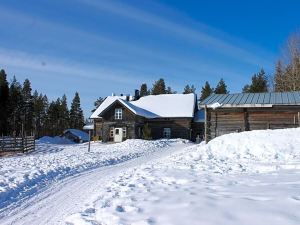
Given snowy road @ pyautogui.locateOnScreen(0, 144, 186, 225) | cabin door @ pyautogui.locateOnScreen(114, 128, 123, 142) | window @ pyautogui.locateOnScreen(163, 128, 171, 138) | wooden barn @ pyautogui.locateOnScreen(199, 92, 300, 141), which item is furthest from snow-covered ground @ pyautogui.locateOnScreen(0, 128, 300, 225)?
window @ pyautogui.locateOnScreen(163, 128, 171, 138)

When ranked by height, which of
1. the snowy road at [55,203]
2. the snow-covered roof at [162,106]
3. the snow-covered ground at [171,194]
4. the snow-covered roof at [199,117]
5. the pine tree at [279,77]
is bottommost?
the snowy road at [55,203]

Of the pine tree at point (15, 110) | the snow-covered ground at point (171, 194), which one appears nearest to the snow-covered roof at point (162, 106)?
the pine tree at point (15, 110)

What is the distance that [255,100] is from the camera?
26328 millimetres

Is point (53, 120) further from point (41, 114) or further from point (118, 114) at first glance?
point (118, 114)

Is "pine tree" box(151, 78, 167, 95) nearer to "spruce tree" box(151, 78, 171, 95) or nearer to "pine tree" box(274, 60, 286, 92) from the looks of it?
"spruce tree" box(151, 78, 171, 95)

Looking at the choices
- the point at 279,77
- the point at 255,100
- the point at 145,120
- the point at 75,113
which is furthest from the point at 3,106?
the point at 255,100

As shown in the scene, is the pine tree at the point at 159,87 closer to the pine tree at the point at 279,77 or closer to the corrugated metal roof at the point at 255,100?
the pine tree at the point at 279,77

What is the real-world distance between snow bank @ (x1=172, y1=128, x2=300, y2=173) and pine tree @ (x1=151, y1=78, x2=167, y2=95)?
222 ft

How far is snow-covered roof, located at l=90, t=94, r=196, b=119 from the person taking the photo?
152 feet

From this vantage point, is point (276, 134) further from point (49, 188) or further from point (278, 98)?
point (49, 188)

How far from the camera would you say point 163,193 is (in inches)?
348

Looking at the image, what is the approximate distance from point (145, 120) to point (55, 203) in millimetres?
38187

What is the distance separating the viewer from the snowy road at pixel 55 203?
26.6 ft

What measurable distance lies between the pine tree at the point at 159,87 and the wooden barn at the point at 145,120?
3767 centimetres
